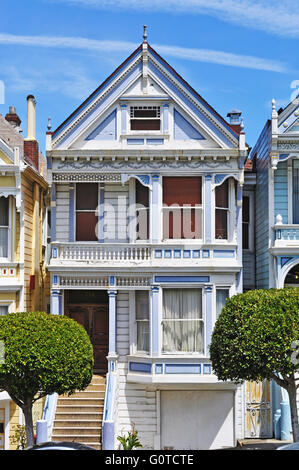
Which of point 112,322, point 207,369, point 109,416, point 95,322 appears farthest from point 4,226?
point 207,369

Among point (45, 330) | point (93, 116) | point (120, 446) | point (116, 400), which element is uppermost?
point (93, 116)

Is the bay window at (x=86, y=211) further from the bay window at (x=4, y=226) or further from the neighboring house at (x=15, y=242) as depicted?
the bay window at (x=4, y=226)

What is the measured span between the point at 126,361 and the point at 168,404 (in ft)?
6.77

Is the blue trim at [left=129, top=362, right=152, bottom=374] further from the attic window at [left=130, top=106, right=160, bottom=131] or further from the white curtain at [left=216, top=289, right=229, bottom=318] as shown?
the attic window at [left=130, top=106, right=160, bottom=131]

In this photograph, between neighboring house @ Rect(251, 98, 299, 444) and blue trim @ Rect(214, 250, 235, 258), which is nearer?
neighboring house @ Rect(251, 98, 299, 444)

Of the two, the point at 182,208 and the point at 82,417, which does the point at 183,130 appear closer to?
the point at 182,208

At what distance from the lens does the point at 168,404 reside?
24.5 m

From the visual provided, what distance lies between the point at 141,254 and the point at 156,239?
28.8 inches

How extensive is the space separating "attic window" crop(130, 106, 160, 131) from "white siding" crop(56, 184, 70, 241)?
3.33 meters

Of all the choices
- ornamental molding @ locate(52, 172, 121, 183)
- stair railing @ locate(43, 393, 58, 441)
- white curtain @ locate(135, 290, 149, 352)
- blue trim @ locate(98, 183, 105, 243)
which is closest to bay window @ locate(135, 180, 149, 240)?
ornamental molding @ locate(52, 172, 121, 183)

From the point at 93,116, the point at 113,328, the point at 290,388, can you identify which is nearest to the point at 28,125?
the point at 93,116

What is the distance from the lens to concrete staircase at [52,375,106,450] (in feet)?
75.2

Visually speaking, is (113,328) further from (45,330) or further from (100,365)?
(45,330)

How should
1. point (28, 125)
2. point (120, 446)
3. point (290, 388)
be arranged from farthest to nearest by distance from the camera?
point (28, 125)
point (120, 446)
point (290, 388)
